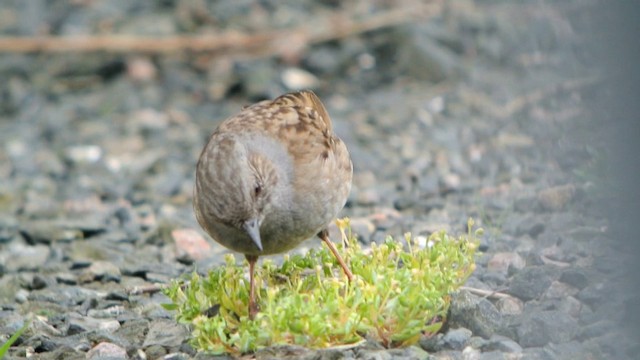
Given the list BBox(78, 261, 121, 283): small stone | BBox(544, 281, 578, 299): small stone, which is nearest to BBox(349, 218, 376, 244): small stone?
BBox(78, 261, 121, 283): small stone

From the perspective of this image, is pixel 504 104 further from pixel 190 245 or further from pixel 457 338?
pixel 457 338

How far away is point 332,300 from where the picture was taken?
433 cm

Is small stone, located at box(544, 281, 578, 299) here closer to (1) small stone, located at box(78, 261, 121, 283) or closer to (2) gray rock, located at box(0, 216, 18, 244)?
(1) small stone, located at box(78, 261, 121, 283)

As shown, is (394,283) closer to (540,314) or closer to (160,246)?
(540,314)

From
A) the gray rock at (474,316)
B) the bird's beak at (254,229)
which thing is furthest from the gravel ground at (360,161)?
the bird's beak at (254,229)

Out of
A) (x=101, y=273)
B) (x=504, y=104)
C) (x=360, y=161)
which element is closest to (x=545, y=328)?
(x=101, y=273)

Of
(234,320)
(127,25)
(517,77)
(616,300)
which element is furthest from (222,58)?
(616,300)

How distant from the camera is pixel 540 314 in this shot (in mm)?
4145

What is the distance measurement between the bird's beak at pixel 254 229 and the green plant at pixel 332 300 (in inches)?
6.0

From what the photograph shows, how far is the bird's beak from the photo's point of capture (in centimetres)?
460

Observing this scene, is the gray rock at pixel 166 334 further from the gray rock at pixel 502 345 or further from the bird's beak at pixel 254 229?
the gray rock at pixel 502 345

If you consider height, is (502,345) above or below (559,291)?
below

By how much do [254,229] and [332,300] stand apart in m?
0.52

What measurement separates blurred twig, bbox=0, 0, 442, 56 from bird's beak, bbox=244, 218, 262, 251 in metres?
6.60
